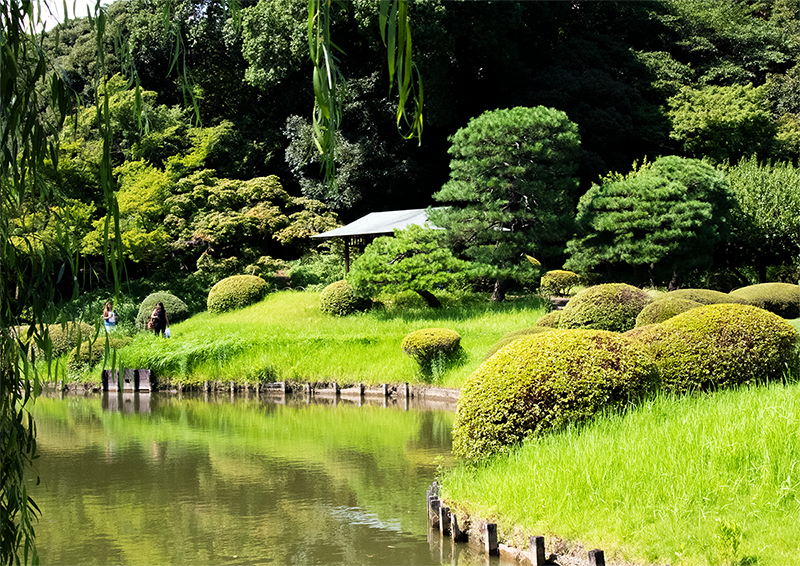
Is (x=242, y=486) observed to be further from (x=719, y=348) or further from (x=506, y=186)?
(x=506, y=186)

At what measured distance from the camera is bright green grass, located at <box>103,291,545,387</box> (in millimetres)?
15367

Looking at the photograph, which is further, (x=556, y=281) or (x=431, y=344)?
(x=556, y=281)

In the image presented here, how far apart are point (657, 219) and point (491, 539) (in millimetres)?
16990

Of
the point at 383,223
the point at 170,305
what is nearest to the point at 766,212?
the point at 383,223

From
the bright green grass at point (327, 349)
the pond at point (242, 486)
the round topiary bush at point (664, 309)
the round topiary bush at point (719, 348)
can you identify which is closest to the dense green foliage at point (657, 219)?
the bright green grass at point (327, 349)

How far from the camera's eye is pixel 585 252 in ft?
72.4

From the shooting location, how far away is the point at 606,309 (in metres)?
13.9

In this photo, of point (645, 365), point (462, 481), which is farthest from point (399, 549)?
point (645, 365)

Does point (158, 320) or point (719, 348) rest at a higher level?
point (719, 348)

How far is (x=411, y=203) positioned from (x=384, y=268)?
11286 millimetres

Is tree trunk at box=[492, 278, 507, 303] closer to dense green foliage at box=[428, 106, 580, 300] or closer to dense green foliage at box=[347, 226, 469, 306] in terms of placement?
dense green foliage at box=[428, 106, 580, 300]

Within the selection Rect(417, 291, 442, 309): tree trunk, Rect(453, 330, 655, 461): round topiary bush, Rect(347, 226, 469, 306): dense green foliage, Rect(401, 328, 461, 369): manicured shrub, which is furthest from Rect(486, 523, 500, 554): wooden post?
Rect(417, 291, 442, 309): tree trunk

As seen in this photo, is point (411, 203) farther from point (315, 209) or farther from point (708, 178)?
point (708, 178)

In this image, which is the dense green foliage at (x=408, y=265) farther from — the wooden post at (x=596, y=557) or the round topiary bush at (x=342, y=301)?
the wooden post at (x=596, y=557)
